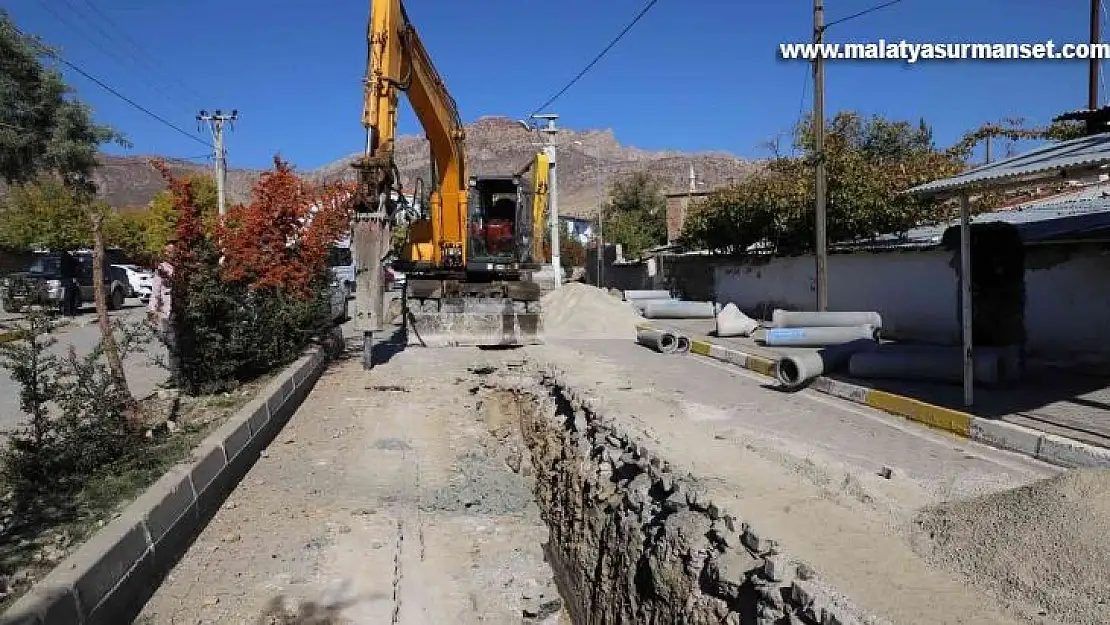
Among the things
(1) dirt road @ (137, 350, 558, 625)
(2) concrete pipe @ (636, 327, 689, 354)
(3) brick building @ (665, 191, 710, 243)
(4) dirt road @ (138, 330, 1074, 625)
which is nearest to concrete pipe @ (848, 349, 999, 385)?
(4) dirt road @ (138, 330, 1074, 625)

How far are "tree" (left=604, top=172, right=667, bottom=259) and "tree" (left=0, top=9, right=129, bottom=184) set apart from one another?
27.4 metres

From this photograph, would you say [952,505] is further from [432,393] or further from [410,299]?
[410,299]

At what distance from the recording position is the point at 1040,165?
635cm

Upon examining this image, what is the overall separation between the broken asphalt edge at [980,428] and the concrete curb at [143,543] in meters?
6.25

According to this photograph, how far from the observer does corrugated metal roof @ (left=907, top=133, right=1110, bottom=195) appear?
5891mm

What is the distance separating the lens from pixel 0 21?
67.4ft

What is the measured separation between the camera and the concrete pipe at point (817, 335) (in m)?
12.6

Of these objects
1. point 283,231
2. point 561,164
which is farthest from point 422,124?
point 561,164

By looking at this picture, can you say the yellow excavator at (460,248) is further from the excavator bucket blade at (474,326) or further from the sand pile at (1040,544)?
the sand pile at (1040,544)

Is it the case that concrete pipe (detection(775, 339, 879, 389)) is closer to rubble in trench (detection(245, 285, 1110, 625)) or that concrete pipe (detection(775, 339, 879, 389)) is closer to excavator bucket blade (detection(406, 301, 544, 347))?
rubble in trench (detection(245, 285, 1110, 625))

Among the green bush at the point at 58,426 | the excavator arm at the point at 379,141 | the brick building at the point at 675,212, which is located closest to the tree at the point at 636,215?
the brick building at the point at 675,212

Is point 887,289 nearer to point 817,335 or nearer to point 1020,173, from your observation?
point 817,335

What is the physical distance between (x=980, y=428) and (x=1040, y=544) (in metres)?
3.50

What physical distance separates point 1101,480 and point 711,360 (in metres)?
9.55
